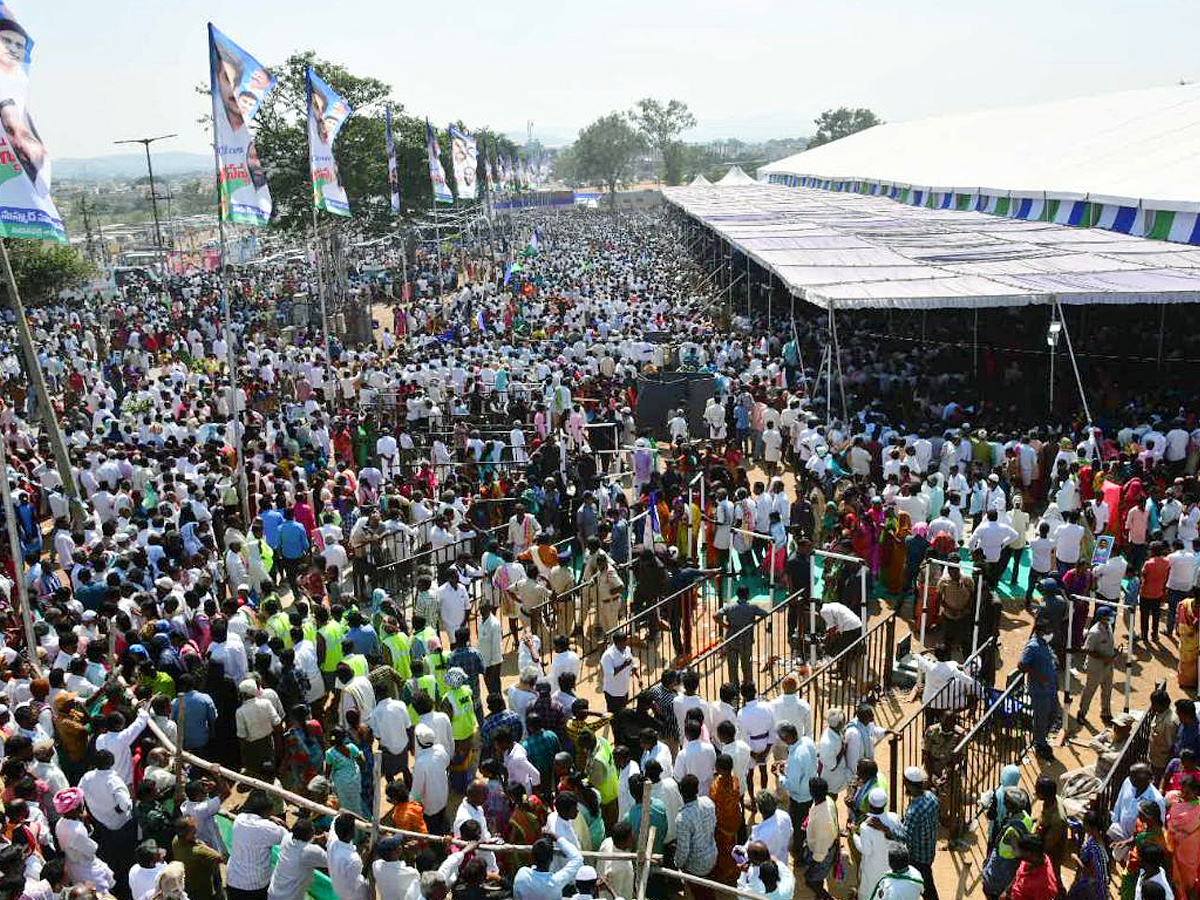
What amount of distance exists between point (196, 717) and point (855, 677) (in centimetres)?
556

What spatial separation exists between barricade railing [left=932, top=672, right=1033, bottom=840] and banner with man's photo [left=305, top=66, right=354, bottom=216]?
1293 cm

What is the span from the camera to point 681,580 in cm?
1027

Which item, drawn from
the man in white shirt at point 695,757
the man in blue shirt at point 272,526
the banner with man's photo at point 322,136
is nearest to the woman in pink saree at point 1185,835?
the man in white shirt at point 695,757

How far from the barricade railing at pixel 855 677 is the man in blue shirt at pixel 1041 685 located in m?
1.33

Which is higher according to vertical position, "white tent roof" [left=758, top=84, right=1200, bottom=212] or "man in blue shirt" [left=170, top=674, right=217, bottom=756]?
"white tent roof" [left=758, top=84, right=1200, bottom=212]

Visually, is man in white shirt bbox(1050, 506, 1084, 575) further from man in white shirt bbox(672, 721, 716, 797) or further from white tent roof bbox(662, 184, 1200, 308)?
man in white shirt bbox(672, 721, 716, 797)

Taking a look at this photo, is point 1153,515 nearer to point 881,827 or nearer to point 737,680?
point 737,680

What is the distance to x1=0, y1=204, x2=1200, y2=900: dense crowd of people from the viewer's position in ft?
19.2

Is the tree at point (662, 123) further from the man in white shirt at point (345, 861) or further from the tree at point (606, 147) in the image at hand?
the man in white shirt at point (345, 861)

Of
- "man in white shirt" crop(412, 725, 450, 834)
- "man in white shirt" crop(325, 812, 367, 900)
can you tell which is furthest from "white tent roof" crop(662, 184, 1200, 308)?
"man in white shirt" crop(325, 812, 367, 900)

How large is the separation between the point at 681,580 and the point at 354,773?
4354 millimetres

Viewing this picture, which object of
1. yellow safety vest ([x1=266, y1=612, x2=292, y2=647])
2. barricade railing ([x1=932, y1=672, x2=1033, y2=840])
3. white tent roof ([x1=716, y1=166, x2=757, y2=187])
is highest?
white tent roof ([x1=716, y1=166, x2=757, y2=187])

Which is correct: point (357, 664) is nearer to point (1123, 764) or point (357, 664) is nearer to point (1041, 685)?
point (1041, 685)

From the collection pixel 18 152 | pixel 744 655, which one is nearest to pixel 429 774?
pixel 744 655
